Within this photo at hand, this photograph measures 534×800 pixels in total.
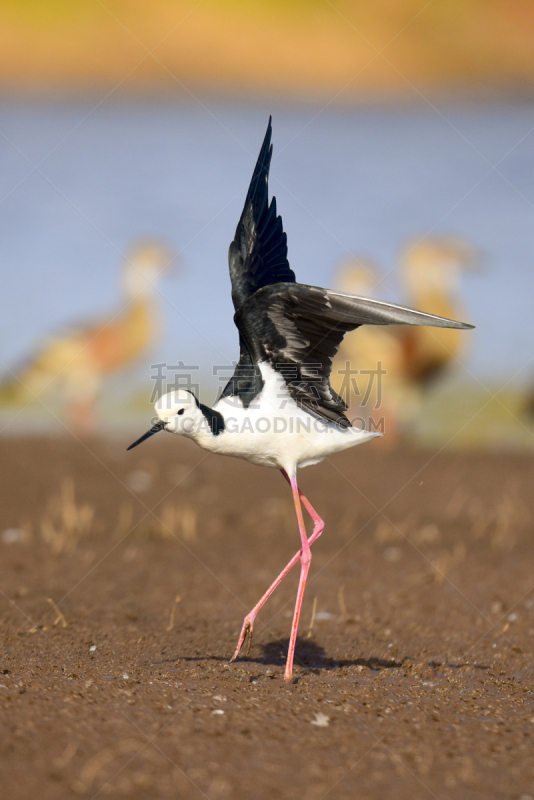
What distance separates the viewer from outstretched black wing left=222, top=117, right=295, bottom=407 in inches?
196

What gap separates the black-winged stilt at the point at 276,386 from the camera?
4203 millimetres

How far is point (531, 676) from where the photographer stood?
14.9 feet

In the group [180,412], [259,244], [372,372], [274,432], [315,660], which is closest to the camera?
[180,412]

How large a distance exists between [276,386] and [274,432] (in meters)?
0.26

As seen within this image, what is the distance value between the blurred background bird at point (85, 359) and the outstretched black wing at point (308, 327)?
7058 millimetres

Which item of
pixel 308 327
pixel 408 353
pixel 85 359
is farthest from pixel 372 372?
pixel 308 327

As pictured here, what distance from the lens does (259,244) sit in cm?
511

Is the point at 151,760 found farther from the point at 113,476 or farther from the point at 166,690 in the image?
the point at 113,476

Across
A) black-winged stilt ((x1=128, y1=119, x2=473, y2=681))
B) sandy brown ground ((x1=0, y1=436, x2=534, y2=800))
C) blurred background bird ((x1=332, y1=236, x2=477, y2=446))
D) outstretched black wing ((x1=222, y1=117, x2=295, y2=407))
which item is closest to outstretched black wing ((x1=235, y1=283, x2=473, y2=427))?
black-winged stilt ((x1=128, y1=119, x2=473, y2=681))

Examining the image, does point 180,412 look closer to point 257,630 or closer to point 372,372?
point 257,630

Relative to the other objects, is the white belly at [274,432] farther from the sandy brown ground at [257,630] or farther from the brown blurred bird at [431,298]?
the brown blurred bird at [431,298]

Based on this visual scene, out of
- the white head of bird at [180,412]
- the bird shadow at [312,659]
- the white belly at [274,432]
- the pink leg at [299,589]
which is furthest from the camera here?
the bird shadow at [312,659]

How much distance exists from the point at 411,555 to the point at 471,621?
1.63 metres

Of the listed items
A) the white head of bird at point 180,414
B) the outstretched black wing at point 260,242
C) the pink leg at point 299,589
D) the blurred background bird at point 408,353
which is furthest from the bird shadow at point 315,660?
the blurred background bird at point 408,353
